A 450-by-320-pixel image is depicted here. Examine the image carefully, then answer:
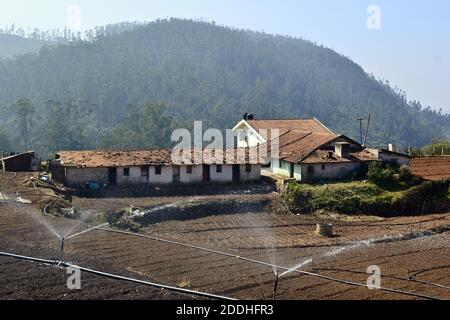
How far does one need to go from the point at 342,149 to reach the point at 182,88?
9163 cm

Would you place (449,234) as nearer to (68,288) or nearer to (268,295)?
(268,295)

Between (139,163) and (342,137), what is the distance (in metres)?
12.5

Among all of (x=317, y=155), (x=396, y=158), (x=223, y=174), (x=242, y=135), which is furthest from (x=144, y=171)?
(x=396, y=158)

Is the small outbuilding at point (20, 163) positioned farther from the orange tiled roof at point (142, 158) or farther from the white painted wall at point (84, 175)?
the white painted wall at point (84, 175)

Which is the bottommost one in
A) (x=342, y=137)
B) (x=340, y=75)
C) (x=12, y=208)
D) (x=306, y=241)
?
(x=306, y=241)

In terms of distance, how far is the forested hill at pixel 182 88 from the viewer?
306 feet

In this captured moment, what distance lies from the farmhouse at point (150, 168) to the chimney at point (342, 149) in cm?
479

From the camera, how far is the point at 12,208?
2080 cm

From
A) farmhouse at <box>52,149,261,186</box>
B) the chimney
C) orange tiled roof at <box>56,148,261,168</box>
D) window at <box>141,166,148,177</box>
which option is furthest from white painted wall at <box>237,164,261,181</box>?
window at <box>141,166,148,177</box>

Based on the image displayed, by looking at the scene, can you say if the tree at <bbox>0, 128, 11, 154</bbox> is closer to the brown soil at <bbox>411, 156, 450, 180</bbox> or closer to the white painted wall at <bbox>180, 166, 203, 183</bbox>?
the white painted wall at <bbox>180, 166, 203, 183</bbox>

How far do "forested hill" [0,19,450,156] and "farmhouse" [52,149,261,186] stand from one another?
127 ft

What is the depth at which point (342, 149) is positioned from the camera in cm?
3053

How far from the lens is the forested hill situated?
3674 inches

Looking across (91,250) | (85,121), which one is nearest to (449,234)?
(91,250)
